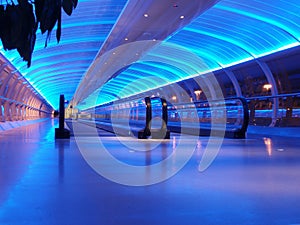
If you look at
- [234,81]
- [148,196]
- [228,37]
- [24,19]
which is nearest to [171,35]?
[228,37]

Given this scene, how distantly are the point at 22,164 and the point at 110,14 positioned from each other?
1022 cm

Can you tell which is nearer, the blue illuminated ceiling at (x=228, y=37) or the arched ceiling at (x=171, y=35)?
the arched ceiling at (x=171, y=35)

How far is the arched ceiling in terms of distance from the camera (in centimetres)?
1385

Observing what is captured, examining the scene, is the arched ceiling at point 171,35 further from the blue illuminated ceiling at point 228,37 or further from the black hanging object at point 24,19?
the black hanging object at point 24,19

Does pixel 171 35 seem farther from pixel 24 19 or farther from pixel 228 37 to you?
pixel 24 19

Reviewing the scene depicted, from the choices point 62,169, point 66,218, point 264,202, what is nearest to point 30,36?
point 66,218

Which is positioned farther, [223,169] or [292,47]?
[292,47]

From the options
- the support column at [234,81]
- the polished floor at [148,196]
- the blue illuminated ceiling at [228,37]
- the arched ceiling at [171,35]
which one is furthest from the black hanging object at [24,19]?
the support column at [234,81]

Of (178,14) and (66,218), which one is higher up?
(178,14)

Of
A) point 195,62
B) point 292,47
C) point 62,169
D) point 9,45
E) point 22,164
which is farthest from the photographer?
point 195,62

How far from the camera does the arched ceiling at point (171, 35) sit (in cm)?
1385

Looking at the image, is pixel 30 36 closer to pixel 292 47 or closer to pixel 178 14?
pixel 178 14

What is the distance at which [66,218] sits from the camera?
3.20 m

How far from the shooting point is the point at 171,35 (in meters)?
17.3
